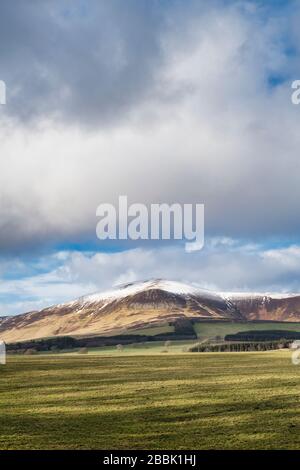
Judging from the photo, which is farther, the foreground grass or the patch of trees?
the patch of trees

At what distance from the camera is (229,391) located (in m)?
43.5

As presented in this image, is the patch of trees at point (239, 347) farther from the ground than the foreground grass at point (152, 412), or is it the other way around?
the foreground grass at point (152, 412)

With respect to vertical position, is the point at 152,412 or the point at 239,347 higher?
the point at 152,412

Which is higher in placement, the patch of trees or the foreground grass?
the foreground grass

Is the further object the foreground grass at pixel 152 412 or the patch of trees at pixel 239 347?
the patch of trees at pixel 239 347

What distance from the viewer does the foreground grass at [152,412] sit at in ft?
89.4

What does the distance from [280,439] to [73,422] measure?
12.8m

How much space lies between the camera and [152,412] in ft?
114

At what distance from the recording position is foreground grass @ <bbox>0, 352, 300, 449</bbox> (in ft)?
89.4

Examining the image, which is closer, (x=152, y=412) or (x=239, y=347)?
(x=152, y=412)
